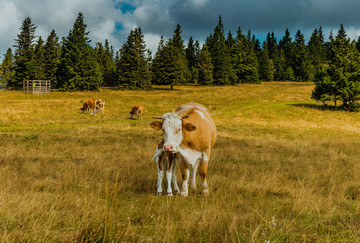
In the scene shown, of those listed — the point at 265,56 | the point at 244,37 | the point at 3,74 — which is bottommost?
the point at 3,74

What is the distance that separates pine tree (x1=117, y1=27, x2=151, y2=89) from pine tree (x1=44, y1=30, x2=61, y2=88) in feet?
56.1

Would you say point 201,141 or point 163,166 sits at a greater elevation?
point 201,141

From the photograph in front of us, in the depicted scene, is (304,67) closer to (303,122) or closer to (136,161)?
(303,122)

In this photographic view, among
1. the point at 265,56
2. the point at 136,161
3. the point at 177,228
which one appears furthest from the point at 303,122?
the point at 265,56

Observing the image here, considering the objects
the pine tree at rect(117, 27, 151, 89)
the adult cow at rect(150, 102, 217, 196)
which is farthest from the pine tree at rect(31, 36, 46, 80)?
the adult cow at rect(150, 102, 217, 196)

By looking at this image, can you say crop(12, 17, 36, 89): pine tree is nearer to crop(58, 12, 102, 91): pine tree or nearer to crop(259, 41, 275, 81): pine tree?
crop(58, 12, 102, 91): pine tree

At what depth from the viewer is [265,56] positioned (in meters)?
97.7

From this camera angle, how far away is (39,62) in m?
68.0

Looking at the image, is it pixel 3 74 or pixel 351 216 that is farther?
pixel 3 74

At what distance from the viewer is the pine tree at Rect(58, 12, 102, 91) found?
5978 cm

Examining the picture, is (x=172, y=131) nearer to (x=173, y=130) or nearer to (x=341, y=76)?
(x=173, y=130)

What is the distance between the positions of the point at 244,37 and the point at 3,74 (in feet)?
304

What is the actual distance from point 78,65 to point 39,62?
1533 cm

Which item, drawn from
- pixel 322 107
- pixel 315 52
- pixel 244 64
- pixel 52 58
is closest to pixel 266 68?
pixel 244 64
